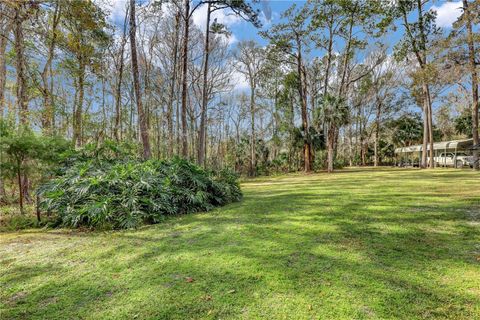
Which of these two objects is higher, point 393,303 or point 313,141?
point 313,141

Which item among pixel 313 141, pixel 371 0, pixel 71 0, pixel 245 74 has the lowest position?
pixel 313 141

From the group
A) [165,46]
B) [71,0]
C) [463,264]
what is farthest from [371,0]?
[463,264]

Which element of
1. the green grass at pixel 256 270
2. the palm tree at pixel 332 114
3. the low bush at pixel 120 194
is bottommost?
the green grass at pixel 256 270

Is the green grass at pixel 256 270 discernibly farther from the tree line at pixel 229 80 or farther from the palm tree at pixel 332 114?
the palm tree at pixel 332 114

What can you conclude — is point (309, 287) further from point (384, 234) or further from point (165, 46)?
point (165, 46)

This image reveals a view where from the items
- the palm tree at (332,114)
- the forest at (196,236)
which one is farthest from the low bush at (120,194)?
the palm tree at (332,114)

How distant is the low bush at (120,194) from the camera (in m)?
4.95

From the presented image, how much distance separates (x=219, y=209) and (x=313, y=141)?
54.1 feet

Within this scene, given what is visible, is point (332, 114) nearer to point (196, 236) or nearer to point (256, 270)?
point (196, 236)

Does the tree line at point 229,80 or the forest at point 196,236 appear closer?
the forest at point 196,236

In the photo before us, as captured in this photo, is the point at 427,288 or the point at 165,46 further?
the point at 165,46

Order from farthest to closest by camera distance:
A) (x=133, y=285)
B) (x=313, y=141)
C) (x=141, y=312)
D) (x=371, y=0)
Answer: (x=313, y=141) → (x=371, y=0) → (x=133, y=285) → (x=141, y=312)

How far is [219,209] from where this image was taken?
650 cm

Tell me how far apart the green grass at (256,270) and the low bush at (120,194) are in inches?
17.2
